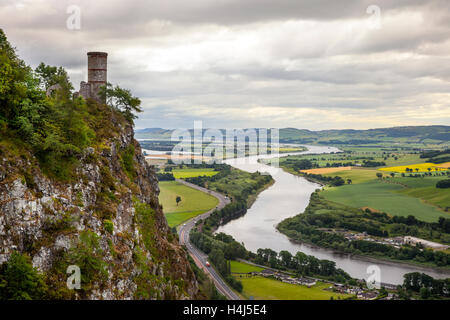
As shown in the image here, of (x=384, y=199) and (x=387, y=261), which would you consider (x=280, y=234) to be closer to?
(x=387, y=261)

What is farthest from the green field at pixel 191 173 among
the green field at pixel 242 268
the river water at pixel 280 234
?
the green field at pixel 242 268

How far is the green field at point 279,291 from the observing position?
43844 mm

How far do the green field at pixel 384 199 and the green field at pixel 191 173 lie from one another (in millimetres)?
42977

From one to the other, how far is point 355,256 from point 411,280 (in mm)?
16527

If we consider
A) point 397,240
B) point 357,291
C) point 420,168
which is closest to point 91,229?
point 357,291

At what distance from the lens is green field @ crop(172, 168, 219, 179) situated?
433 feet

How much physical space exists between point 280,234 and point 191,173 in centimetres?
6928

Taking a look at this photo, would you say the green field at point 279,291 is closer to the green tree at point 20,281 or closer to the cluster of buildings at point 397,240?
the cluster of buildings at point 397,240

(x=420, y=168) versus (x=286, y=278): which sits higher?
(x=420, y=168)

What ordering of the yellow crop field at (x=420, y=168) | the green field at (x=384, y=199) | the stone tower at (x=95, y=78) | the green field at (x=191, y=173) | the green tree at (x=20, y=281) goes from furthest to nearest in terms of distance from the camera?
the yellow crop field at (x=420, y=168) → the green field at (x=191, y=173) → the green field at (x=384, y=199) → the stone tower at (x=95, y=78) → the green tree at (x=20, y=281)

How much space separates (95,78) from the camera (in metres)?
29.2
